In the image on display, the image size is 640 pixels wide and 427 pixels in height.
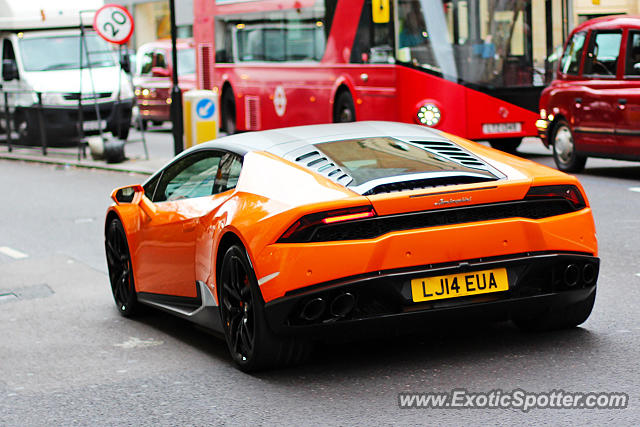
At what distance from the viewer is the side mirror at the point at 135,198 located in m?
7.64

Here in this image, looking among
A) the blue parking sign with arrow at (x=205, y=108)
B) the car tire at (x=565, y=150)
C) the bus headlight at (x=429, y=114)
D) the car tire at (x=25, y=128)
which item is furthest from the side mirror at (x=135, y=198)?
the car tire at (x=25, y=128)

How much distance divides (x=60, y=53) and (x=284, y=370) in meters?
21.2

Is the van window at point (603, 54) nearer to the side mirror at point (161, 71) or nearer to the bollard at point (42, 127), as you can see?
the bollard at point (42, 127)

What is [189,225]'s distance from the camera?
22.5ft

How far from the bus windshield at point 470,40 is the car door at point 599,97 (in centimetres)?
309

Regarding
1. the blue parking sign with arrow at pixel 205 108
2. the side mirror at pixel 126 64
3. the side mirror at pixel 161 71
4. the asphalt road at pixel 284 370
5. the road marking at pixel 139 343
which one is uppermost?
the side mirror at pixel 126 64

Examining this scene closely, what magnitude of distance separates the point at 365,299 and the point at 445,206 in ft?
1.86

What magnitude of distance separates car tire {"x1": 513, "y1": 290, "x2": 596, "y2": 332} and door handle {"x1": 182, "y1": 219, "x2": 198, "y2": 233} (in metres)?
1.76

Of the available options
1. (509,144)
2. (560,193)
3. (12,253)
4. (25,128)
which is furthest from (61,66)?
(560,193)

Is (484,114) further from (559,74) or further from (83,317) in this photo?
(83,317)

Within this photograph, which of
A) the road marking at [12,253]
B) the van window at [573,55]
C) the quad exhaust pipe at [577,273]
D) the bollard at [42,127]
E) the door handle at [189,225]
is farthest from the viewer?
the bollard at [42,127]

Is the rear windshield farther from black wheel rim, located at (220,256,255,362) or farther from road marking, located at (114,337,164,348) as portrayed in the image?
road marking, located at (114,337,164,348)

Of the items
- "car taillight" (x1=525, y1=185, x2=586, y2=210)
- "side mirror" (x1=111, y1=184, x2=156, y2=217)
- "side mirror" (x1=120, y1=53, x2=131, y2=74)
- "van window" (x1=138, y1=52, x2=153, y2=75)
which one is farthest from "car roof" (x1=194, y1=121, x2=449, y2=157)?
"van window" (x1=138, y1=52, x2=153, y2=75)

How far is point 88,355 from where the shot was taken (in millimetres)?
6957
